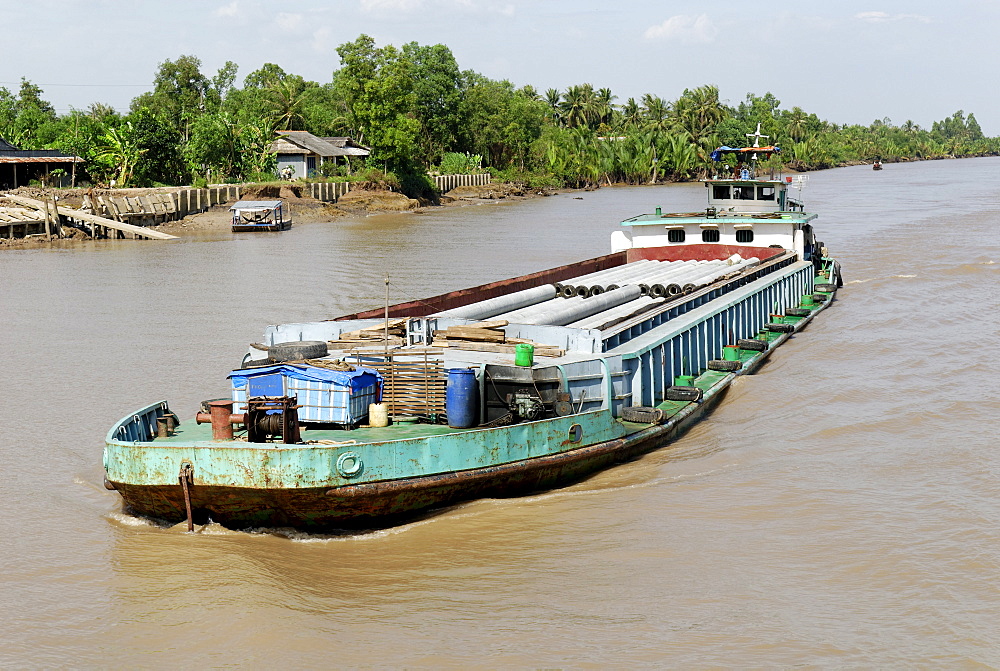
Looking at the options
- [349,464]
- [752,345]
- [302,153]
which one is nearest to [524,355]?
[349,464]

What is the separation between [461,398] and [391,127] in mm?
58716

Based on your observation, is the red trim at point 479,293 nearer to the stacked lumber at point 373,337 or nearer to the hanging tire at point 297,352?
the stacked lumber at point 373,337

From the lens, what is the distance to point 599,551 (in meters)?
9.98

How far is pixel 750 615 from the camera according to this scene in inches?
342

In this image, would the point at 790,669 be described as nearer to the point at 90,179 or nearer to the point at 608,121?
the point at 90,179

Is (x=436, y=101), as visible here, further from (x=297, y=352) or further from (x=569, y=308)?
(x=297, y=352)

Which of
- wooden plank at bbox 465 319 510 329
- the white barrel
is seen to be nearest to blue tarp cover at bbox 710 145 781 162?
wooden plank at bbox 465 319 510 329

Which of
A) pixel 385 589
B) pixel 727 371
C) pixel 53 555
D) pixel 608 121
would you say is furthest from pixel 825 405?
pixel 608 121

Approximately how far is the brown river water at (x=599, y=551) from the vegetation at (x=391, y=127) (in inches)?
1473

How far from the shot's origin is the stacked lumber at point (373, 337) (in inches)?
498

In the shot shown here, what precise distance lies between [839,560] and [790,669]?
2.18 meters

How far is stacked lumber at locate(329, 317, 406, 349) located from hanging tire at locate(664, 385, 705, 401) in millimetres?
3730

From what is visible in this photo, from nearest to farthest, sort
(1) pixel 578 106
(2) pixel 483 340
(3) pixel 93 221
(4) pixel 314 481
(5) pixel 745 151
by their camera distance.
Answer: (4) pixel 314 481 < (2) pixel 483 340 < (5) pixel 745 151 < (3) pixel 93 221 < (1) pixel 578 106

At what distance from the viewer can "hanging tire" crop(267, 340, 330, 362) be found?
11.6 m
